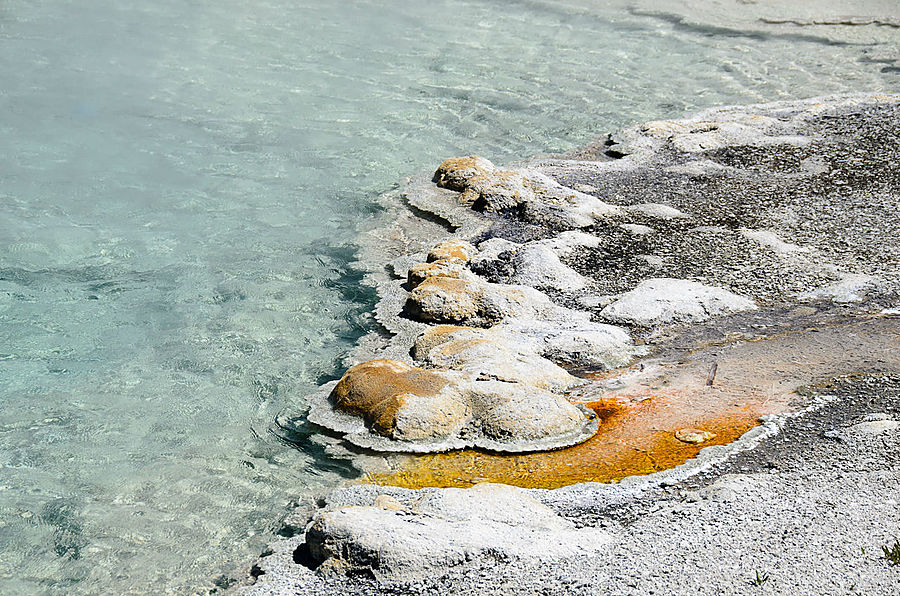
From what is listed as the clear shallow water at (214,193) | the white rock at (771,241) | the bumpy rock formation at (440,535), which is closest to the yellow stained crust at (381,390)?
the clear shallow water at (214,193)

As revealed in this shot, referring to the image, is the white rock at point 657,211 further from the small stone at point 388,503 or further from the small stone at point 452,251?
the small stone at point 388,503

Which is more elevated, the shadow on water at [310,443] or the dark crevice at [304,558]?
the dark crevice at [304,558]

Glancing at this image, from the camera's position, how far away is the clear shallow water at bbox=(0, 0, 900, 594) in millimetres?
3432

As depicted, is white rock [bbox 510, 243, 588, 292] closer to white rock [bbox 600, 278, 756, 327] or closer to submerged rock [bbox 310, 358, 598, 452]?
white rock [bbox 600, 278, 756, 327]

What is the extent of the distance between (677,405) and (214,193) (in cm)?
377

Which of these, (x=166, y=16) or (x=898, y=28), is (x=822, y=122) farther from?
(x=166, y=16)

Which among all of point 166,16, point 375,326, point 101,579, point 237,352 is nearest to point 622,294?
point 375,326

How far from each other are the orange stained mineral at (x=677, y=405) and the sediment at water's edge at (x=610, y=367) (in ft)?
0.03

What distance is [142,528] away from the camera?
10.6 ft

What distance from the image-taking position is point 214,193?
20.5 feet

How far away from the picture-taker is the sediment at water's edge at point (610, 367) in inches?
111

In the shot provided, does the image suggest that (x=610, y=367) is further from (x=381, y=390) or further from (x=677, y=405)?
(x=381, y=390)

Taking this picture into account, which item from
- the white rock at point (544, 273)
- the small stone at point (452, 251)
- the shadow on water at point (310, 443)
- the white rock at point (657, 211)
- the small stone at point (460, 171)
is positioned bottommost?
the shadow on water at point (310, 443)

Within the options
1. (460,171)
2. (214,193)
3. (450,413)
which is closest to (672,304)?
(450,413)
